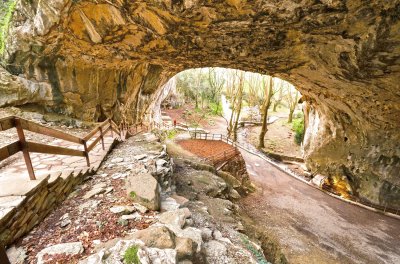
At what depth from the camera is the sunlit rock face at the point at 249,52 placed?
17.8ft

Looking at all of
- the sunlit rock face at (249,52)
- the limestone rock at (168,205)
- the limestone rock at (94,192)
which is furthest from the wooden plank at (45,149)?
the sunlit rock face at (249,52)

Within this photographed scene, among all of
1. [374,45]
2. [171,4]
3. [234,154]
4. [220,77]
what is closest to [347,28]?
[374,45]

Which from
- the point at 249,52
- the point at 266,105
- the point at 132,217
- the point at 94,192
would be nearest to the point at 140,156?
the point at 94,192

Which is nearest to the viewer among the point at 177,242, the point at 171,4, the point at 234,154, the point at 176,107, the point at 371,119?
the point at 177,242

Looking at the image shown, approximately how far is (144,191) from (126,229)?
2.85 feet

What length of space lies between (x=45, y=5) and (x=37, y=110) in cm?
472

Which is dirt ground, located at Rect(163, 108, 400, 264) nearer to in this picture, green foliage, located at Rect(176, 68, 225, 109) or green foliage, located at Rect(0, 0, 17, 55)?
green foliage, located at Rect(0, 0, 17, 55)

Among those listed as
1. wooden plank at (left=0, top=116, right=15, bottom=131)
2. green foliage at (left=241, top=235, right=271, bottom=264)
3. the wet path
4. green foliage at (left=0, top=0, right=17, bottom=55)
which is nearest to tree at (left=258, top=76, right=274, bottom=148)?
the wet path

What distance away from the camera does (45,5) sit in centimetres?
718

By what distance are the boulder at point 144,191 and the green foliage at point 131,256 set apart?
134 cm

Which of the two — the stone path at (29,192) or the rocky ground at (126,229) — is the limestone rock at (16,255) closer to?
the rocky ground at (126,229)

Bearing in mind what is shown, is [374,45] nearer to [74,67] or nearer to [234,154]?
[234,154]

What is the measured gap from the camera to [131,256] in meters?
2.35

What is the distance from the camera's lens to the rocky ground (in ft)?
8.39
